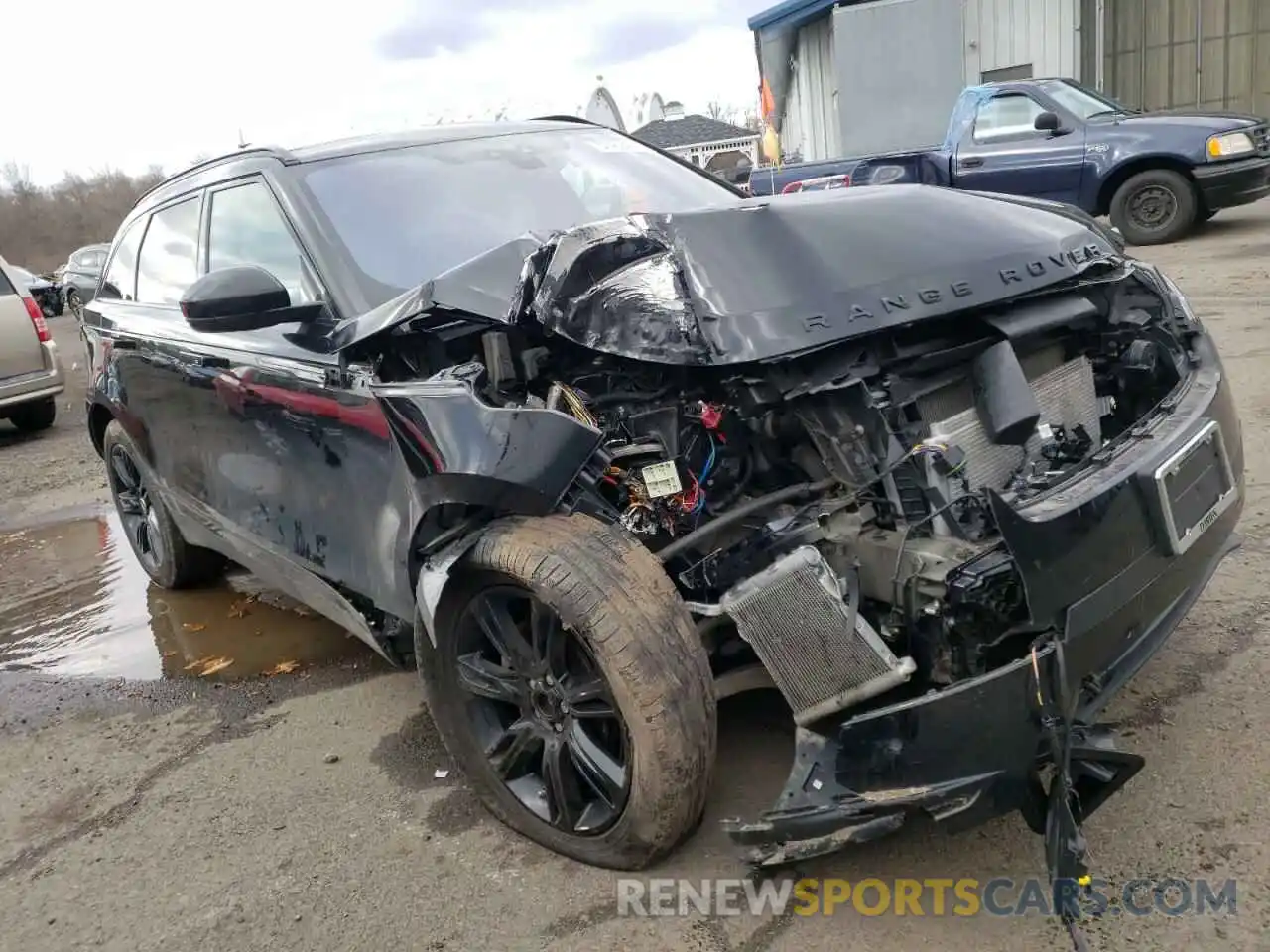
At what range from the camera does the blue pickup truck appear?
10.4 metres

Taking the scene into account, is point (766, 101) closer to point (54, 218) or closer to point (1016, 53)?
point (1016, 53)

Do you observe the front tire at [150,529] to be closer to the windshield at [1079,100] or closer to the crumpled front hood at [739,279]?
the crumpled front hood at [739,279]

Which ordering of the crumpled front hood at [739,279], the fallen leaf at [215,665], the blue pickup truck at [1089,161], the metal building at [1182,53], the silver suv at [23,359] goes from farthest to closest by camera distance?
the metal building at [1182,53], the blue pickup truck at [1089,161], the silver suv at [23,359], the fallen leaf at [215,665], the crumpled front hood at [739,279]

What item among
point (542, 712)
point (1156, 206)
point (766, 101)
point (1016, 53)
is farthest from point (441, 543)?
point (766, 101)

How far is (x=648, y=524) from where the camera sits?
2539 millimetres

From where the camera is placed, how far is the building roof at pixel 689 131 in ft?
98.6

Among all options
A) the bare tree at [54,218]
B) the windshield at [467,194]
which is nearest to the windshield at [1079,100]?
the windshield at [467,194]

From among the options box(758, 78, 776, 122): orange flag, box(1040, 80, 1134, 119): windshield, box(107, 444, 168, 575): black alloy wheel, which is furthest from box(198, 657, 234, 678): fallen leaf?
box(758, 78, 776, 122): orange flag

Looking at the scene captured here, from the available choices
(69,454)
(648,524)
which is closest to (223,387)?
(648,524)

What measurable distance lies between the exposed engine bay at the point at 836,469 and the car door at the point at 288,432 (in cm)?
26

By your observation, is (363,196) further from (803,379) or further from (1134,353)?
(1134,353)

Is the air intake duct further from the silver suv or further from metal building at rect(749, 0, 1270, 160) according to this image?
metal building at rect(749, 0, 1270, 160)

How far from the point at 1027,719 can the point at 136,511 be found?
449cm

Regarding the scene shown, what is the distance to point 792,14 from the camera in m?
17.7
